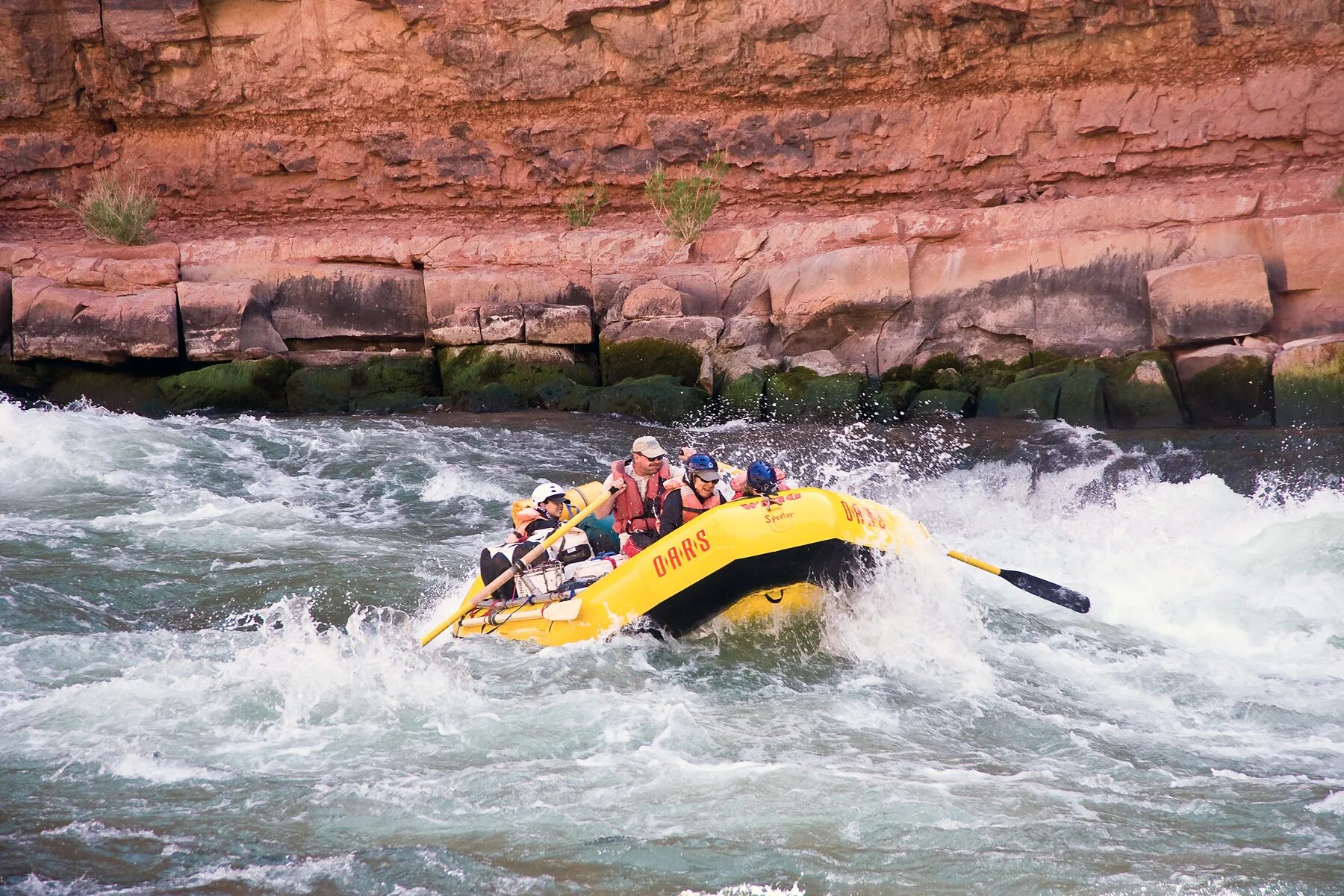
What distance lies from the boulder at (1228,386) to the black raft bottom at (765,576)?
6.04m

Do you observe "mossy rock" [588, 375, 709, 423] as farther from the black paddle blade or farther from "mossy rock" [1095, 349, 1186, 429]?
the black paddle blade

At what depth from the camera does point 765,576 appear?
5.72 meters

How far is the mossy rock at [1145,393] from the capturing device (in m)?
10.6

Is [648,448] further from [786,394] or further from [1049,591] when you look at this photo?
[786,394]

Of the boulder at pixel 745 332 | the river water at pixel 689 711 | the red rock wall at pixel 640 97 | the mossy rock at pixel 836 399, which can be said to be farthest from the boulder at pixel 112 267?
the mossy rock at pixel 836 399

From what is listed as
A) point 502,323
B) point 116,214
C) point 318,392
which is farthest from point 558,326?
point 116,214

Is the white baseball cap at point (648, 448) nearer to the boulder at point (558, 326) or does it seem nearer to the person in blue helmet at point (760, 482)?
the person in blue helmet at point (760, 482)

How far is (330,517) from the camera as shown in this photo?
8.95m

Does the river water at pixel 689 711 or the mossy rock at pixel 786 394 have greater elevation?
the mossy rock at pixel 786 394

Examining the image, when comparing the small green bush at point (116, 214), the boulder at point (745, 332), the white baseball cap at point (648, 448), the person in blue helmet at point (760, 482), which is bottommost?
the person in blue helmet at point (760, 482)

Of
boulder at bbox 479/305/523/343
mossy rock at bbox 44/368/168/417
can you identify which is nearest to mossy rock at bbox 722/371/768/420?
boulder at bbox 479/305/523/343

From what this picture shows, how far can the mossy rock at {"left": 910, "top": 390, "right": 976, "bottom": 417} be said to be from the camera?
36.9 feet

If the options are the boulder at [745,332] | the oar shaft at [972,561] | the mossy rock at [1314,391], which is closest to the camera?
the oar shaft at [972,561]

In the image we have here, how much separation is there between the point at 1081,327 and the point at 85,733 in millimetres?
9568
